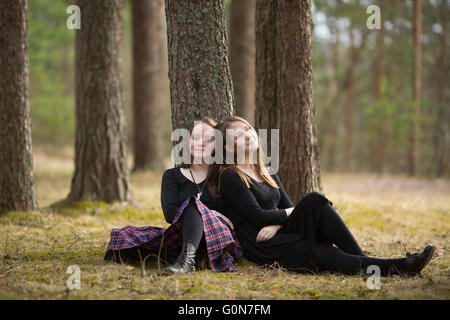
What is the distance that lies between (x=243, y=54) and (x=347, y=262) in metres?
6.63

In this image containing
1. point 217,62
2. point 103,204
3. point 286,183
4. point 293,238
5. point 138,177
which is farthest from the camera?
point 138,177

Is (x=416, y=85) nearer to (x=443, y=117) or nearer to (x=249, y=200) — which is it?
(x=443, y=117)

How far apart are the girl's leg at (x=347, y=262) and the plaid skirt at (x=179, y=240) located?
0.68 m

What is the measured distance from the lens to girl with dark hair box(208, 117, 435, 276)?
3.41 metres

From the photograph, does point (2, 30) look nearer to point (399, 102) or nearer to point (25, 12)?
point (25, 12)

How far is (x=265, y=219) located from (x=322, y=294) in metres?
0.88

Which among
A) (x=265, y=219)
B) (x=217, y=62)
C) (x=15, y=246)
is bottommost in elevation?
(x=15, y=246)

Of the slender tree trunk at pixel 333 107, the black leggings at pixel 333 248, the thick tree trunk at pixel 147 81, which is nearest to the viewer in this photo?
the black leggings at pixel 333 248

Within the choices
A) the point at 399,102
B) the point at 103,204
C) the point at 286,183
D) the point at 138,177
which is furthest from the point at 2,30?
the point at 399,102

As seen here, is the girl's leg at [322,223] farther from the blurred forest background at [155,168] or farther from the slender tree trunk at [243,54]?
the slender tree trunk at [243,54]

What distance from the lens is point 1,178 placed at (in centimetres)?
509

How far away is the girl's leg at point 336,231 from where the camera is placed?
3.44 metres

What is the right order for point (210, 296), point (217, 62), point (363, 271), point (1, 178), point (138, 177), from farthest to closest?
point (138, 177) < point (1, 178) < point (217, 62) < point (363, 271) < point (210, 296)

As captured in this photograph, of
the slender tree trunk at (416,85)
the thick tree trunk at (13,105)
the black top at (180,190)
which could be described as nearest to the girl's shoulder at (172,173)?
the black top at (180,190)
